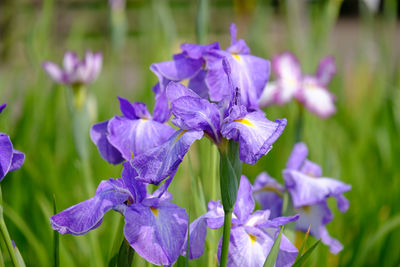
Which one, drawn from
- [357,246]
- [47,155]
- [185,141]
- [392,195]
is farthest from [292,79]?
[185,141]

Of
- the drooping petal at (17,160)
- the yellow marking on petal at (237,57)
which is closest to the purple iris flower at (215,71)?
the yellow marking on petal at (237,57)

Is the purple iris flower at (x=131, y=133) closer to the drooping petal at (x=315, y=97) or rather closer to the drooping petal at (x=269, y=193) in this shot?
the drooping petal at (x=269, y=193)

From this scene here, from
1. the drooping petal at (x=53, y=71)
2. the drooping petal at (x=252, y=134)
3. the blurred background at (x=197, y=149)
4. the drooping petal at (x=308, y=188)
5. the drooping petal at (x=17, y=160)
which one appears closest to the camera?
the drooping petal at (x=252, y=134)

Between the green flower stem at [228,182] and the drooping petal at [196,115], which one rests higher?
the drooping petal at [196,115]

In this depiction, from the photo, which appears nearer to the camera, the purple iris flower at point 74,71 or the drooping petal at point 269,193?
the drooping petal at point 269,193

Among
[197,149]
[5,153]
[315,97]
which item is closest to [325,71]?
[315,97]

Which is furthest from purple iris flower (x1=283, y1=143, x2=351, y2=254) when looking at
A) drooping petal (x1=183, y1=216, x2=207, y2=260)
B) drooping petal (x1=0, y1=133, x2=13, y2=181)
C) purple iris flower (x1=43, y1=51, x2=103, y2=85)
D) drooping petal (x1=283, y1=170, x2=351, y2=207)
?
purple iris flower (x1=43, y1=51, x2=103, y2=85)

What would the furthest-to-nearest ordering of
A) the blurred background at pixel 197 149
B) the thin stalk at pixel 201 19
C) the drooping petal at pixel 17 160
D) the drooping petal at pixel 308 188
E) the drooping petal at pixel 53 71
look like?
the drooping petal at pixel 53 71, the blurred background at pixel 197 149, the thin stalk at pixel 201 19, the drooping petal at pixel 308 188, the drooping petal at pixel 17 160
